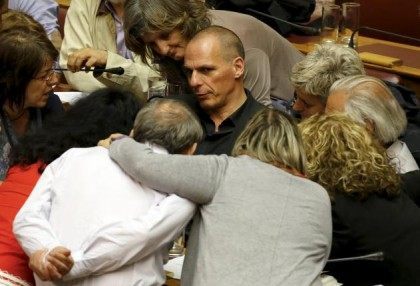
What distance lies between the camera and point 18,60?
308 cm

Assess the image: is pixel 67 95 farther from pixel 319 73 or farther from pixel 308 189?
pixel 308 189

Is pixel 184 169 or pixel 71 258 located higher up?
pixel 184 169

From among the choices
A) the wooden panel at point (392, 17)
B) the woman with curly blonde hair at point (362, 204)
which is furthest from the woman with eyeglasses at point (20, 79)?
the wooden panel at point (392, 17)

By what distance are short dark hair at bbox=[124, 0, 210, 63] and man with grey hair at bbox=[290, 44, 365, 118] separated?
0.40 metres

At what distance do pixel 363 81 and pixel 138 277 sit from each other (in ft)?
3.76

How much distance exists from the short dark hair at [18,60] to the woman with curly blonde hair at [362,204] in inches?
37.5

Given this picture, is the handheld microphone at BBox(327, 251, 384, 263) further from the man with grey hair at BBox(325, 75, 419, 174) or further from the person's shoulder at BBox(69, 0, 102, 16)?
the person's shoulder at BBox(69, 0, 102, 16)

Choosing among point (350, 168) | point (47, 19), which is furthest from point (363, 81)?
point (47, 19)

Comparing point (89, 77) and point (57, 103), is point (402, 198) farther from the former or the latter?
point (89, 77)

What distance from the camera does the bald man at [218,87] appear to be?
3.06 metres

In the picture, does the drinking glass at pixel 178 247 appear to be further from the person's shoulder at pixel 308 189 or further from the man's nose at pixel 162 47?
the man's nose at pixel 162 47

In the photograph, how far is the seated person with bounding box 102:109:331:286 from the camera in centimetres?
227

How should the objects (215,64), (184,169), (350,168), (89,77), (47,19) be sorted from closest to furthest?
(184,169) < (350,168) < (215,64) < (89,77) < (47,19)

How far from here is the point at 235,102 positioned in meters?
3.10
